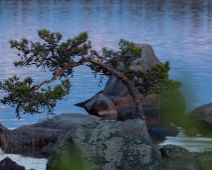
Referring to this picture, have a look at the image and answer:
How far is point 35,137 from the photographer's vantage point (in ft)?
43.7

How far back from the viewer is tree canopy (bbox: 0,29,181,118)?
10.4 metres

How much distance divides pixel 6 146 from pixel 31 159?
876mm

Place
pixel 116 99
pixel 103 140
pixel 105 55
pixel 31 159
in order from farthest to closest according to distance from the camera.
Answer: pixel 116 99 < pixel 31 159 < pixel 105 55 < pixel 103 140

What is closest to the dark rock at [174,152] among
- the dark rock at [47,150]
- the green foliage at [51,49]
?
the green foliage at [51,49]

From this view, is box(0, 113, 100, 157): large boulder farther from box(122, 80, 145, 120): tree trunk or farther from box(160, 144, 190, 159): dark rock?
box(160, 144, 190, 159): dark rock

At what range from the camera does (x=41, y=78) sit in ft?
69.6

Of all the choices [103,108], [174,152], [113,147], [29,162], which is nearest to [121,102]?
[103,108]

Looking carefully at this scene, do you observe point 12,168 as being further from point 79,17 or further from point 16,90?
point 79,17

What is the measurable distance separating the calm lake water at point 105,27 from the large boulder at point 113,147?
4.47 m

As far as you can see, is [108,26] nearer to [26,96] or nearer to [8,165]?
[8,165]

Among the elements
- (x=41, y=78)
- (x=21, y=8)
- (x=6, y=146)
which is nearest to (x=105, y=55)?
(x=6, y=146)

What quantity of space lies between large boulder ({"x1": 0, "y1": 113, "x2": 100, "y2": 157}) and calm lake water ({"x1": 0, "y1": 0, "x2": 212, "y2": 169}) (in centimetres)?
157

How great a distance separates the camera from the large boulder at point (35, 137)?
1286 cm

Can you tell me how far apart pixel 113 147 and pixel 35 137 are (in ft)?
16.4
